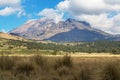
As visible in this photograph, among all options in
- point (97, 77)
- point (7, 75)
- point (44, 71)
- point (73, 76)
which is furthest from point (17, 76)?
point (97, 77)

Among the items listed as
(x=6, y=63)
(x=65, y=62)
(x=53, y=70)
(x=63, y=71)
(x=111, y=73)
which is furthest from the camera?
(x=65, y=62)

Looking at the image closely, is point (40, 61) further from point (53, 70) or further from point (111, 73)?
point (111, 73)

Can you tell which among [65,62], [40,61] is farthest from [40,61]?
[65,62]

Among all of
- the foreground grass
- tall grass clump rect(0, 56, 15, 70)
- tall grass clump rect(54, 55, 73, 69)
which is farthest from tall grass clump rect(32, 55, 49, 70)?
tall grass clump rect(0, 56, 15, 70)

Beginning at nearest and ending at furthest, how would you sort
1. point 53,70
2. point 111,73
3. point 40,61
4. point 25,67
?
point 111,73
point 53,70
point 25,67
point 40,61

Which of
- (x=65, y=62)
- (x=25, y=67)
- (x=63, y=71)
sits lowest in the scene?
(x=63, y=71)

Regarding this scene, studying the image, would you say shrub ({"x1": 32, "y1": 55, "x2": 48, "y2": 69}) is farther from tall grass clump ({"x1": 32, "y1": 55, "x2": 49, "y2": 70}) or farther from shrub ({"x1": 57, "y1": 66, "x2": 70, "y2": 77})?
shrub ({"x1": 57, "y1": 66, "x2": 70, "y2": 77})

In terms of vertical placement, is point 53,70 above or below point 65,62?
below

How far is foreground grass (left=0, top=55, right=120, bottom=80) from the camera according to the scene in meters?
13.7

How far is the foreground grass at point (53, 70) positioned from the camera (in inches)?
541

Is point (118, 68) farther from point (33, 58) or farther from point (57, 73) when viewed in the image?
point (33, 58)

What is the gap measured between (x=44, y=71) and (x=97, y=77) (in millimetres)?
3720

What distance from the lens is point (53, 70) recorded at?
16.6 m

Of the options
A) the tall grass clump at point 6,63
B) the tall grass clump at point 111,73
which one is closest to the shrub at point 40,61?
the tall grass clump at point 6,63
